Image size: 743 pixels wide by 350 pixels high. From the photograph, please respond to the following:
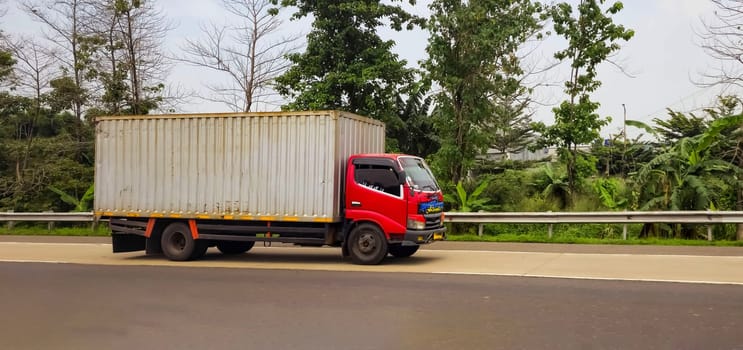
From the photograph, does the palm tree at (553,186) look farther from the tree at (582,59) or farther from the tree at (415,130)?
the tree at (415,130)

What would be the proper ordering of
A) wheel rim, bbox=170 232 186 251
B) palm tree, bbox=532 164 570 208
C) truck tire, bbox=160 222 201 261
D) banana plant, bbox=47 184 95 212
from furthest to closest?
banana plant, bbox=47 184 95 212 → palm tree, bbox=532 164 570 208 → wheel rim, bbox=170 232 186 251 → truck tire, bbox=160 222 201 261

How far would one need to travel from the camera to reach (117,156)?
15.3 metres

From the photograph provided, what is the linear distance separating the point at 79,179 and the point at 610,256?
2091 centimetres

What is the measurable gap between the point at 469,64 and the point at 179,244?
34.7 ft

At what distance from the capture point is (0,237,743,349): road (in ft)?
23.6

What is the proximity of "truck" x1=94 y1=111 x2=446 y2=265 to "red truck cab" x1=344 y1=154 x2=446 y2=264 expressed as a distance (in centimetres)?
2

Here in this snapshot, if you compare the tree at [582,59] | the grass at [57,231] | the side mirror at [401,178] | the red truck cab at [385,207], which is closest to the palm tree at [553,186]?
the tree at [582,59]

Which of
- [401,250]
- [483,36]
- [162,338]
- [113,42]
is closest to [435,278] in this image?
[401,250]

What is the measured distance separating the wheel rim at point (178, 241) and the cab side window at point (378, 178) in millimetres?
4238

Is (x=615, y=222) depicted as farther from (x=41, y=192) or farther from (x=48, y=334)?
(x=41, y=192)

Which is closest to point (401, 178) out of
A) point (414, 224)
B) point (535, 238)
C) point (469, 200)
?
point (414, 224)

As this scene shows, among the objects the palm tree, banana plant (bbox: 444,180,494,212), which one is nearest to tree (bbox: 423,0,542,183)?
banana plant (bbox: 444,180,494,212)

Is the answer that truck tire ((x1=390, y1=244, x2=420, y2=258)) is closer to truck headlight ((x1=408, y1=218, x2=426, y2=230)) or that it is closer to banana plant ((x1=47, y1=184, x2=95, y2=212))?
truck headlight ((x1=408, y1=218, x2=426, y2=230))

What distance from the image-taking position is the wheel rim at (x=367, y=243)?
43.5 feet
